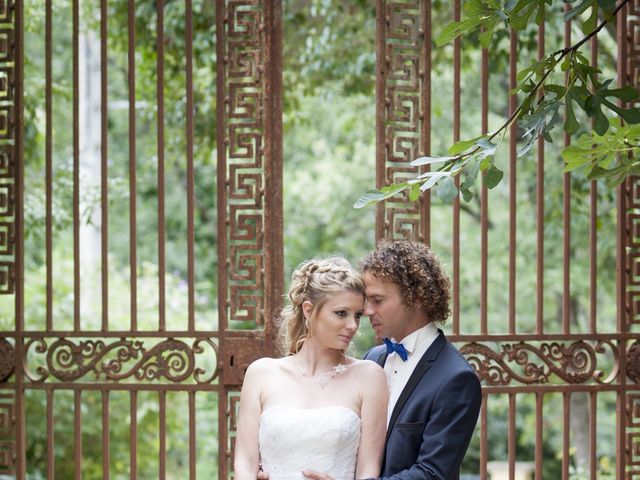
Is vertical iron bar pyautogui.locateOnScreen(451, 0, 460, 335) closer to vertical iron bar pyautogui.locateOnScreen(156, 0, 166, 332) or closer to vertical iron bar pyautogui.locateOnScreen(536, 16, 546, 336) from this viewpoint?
vertical iron bar pyautogui.locateOnScreen(536, 16, 546, 336)

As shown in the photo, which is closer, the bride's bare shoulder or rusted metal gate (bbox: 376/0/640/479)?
the bride's bare shoulder

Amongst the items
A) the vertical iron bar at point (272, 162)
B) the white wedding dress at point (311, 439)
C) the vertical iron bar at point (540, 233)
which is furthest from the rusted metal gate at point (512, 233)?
the white wedding dress at point (311, 439)

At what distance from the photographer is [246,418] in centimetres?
319

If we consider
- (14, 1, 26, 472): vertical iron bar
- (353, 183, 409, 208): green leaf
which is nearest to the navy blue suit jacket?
(353, 183, 409, 208): green leaf

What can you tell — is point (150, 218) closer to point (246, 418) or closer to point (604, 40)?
point (604, 40)

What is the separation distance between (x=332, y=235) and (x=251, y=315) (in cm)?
823

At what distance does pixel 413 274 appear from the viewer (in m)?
3.21

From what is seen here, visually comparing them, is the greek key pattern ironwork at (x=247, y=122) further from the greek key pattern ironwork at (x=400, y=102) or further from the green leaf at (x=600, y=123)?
the green leaf at (x=600, y=123)

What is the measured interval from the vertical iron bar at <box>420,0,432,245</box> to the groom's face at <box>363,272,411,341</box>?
108 cm

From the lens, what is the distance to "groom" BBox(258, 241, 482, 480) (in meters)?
3.00

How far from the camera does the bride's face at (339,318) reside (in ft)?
10.4

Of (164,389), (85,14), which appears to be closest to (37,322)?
(85,14)

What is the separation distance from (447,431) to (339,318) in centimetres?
52

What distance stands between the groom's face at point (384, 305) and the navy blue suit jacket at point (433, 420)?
0.16 metres
